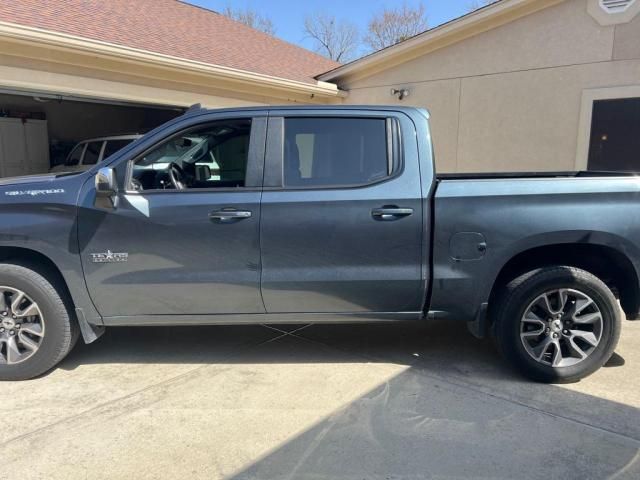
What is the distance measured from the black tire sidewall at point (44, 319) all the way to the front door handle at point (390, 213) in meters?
A: 2.41

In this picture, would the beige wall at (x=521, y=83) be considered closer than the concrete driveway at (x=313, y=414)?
No

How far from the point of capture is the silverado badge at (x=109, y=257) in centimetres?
357

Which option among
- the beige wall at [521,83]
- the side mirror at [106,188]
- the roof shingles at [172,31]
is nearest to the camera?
the side mirror at [106,188]

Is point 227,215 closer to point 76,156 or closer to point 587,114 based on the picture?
point 587,114

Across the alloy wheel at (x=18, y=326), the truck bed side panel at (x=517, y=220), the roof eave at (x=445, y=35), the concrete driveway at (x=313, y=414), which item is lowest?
the concrete driveway at (x=313, y=414)

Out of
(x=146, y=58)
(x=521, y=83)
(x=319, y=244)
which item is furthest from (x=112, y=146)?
(x=319, y=244)

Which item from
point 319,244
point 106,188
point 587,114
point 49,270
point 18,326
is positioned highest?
point 587,114

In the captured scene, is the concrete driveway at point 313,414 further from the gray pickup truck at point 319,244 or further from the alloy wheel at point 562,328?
the gray pickup truck at point 319,244

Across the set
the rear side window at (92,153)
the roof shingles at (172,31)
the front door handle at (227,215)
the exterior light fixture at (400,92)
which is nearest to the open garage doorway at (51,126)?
the rear side window at (92,153)

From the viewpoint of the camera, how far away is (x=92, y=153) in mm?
Answer: 10852

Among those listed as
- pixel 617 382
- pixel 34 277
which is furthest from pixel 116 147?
pixel 617 382

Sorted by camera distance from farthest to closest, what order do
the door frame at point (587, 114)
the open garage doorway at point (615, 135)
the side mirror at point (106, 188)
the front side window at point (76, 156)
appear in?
1. the front side window at point (76, 156)
2. the door frame at point (587, 114)
3. the open garage doorway at point (615, 135)
4. the side mirror at point (106, 188)

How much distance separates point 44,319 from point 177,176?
144 centimetres

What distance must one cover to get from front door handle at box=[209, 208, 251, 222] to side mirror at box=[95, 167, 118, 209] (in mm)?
699
